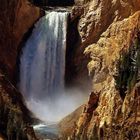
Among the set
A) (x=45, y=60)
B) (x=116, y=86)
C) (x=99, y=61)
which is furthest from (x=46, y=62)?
(x=116, y=86)

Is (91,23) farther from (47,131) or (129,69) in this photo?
(129,69)

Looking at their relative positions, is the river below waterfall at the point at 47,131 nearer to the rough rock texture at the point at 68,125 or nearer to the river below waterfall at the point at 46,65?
the rough rock texture at the point at 68,125

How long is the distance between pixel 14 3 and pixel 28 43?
14.3 feet

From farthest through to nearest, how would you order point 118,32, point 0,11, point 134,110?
point 0,11, point 118,32, point 134,110

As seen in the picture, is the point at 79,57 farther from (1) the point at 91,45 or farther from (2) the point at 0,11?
(2) the point at 0,11

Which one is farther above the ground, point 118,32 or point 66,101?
point 118,32

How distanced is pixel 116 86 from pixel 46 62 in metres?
24.1

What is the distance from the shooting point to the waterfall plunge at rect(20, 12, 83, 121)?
59.5 meters

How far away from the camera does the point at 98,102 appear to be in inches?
1601

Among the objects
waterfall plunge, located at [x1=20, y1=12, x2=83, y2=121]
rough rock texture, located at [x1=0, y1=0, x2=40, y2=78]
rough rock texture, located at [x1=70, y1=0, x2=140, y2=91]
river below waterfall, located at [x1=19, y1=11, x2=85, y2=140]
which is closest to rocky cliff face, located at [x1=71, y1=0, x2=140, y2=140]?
rough rock texture, located at [x1=70, y1=0, x2=140, y2=91]

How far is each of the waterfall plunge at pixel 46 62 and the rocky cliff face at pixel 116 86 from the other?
578cm

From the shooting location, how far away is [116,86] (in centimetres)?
3706

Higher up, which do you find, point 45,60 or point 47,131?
point 45,60

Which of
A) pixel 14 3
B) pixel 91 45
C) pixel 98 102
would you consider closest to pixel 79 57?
pixel 91 45
